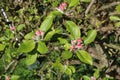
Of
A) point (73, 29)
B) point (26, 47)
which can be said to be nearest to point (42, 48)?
point (26, 47)

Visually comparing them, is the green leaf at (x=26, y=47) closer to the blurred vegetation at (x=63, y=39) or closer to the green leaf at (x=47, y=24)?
the blurred vegetation at (x=63, y=39)

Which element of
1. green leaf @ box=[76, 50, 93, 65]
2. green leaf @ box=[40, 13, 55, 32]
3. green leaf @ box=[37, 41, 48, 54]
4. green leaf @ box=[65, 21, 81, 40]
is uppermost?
green leaf @ box=[40, 13, 55, 32]

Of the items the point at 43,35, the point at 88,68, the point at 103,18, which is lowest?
the point at 88,68

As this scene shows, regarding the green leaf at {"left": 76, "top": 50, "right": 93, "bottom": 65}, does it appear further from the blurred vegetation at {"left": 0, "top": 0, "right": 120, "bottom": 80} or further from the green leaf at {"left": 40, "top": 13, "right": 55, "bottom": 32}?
the green leaf at {"left": 40, "top": 13, "right": 55, "bottom": 32}

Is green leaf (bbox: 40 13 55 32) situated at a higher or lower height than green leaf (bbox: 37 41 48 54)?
higher

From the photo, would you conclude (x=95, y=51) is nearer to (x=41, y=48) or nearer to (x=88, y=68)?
(x=41, y=48)

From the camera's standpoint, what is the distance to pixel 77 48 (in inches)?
76.7

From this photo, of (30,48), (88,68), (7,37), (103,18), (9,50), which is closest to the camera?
(30,48)

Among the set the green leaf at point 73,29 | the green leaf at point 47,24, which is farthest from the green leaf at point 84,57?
the green leaf at point 47,24

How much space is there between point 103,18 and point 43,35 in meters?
1.67

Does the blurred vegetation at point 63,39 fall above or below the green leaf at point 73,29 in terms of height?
below

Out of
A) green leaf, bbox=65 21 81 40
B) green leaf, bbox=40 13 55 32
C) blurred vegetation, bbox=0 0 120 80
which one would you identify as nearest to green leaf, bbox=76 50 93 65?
blurred vegetation, bbox=0 0 120 80

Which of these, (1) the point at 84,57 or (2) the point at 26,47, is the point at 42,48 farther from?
(1) the point at 84,57

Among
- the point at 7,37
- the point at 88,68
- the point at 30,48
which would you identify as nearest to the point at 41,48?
the point at 30,48
